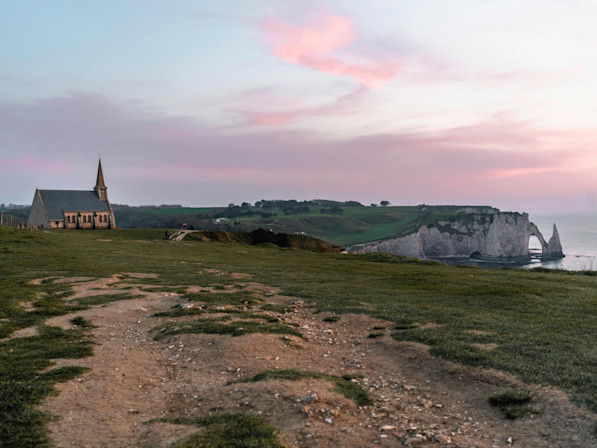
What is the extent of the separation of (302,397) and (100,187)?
111m

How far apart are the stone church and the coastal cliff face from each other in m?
97.4

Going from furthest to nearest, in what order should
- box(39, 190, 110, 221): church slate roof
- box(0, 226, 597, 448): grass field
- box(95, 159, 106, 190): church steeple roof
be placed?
box(95, 159, 106, 190): church steeple roof < box(39, 190, 110, 221): church slate roof < box(0, 226, 597, 448): grass field

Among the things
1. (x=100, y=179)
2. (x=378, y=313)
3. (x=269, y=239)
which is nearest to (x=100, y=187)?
(x=100, y=179)

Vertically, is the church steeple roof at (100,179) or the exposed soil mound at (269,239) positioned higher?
the church steeple roof at (100,179)

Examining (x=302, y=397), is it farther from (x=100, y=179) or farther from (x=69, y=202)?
(x=100, y=179)

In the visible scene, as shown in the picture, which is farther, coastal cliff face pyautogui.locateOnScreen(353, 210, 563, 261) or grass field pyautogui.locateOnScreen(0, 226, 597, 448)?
coastal cliff face pyautogui.locateOnScreen(353, 210, 563, 261)

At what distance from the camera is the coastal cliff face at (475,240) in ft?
558

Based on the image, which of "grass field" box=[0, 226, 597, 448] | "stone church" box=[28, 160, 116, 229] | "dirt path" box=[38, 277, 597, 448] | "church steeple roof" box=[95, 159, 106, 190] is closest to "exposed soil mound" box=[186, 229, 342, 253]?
"stone church" box=[28, 160, 116, 229]

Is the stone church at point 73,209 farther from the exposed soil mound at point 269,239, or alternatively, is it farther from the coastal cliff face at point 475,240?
the coastal cliff face at point 475,240

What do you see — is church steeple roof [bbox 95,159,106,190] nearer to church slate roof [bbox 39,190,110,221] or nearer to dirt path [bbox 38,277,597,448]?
church slate roof [bbox 39,190,110,221]

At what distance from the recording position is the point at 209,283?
27891 mm

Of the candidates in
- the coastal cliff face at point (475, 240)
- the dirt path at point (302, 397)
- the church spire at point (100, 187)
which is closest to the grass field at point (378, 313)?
the dirt path at point (302, 397)

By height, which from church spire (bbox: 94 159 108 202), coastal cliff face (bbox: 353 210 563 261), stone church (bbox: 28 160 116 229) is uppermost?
church spire (bbox: 94 159 108 202)

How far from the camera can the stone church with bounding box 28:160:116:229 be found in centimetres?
9569
